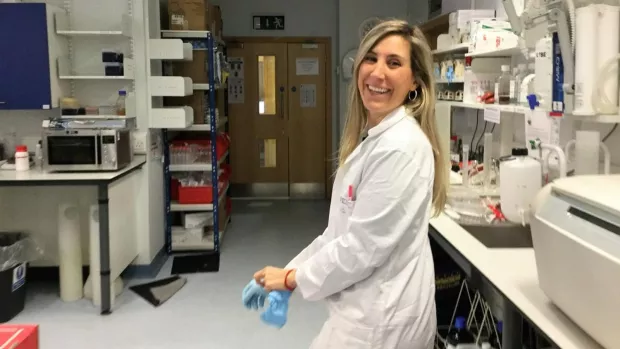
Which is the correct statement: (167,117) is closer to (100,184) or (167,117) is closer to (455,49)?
(100,184)

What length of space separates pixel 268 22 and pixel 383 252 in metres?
6.37

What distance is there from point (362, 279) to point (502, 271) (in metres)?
0.54

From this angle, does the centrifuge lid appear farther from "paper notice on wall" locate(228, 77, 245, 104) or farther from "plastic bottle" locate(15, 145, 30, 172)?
"paper notice on wall" locate(228, 77, 245, 104)

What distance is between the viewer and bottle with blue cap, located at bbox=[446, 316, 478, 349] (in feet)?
8.07

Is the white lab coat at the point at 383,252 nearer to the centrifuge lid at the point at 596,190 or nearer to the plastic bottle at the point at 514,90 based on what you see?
the centrifuge lid at the point at 596,190

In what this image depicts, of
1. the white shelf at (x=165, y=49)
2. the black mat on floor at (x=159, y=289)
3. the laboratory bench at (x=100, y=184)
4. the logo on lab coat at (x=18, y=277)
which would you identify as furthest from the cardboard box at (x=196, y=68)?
the logo on lab coat at (x=18, y=277)

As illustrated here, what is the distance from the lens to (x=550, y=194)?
1448 millimetres

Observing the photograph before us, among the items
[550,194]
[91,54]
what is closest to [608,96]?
[550,194]

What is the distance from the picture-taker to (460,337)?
2562mm

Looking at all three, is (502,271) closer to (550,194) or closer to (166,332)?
(550,194)

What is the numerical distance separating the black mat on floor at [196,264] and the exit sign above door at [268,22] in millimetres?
3535

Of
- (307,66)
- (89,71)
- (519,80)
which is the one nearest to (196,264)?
(89,71)

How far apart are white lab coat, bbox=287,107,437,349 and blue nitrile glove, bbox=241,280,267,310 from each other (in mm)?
180

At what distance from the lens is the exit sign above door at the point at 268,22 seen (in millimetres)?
7391
